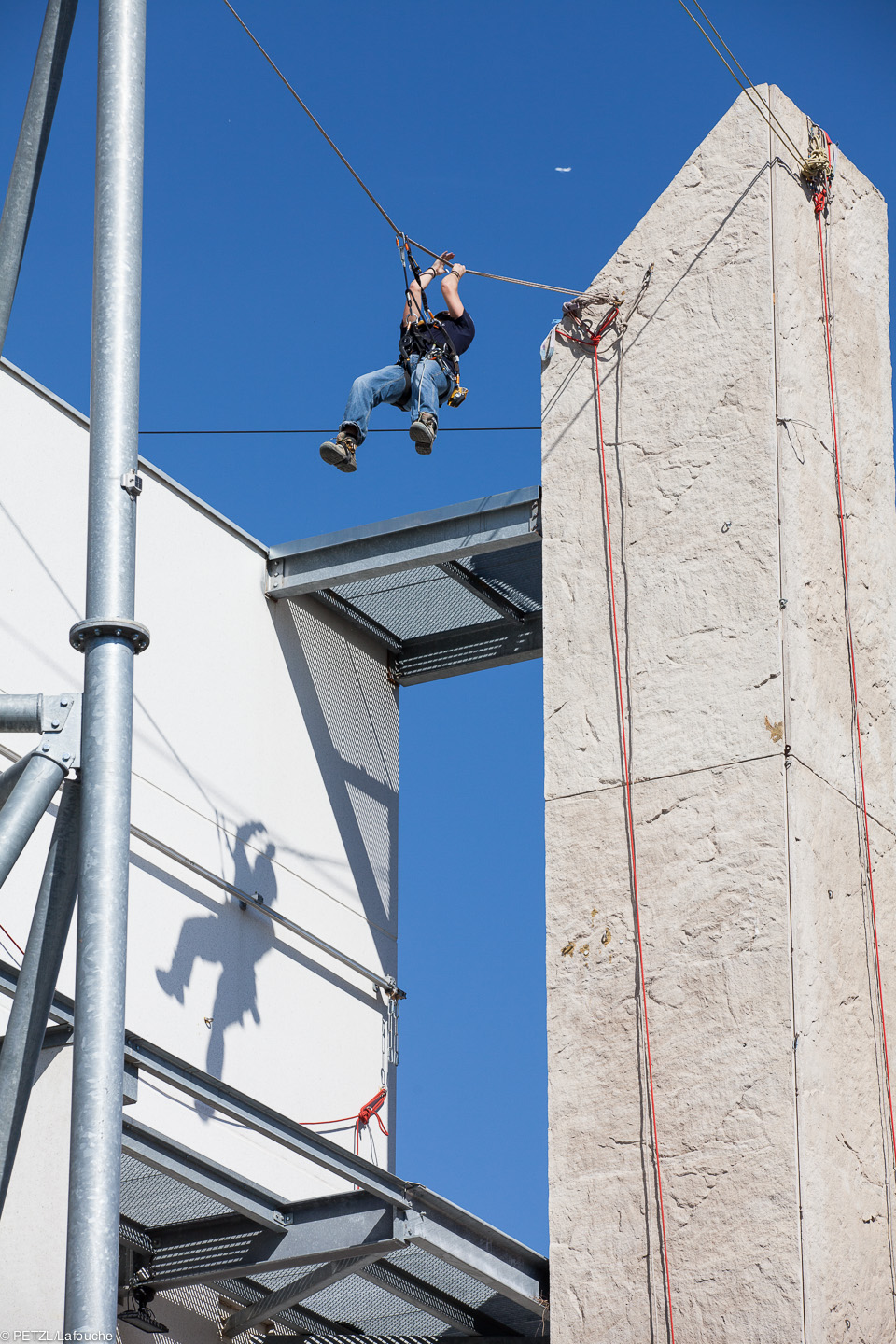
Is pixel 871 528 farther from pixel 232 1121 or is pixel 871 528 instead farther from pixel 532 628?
pixel 232 1121

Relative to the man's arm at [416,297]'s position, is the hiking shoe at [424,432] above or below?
below

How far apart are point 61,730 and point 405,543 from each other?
313 inches

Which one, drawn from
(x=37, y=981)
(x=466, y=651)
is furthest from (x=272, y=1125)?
(x=466, y=651)

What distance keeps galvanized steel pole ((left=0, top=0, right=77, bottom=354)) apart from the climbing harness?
5.94 m

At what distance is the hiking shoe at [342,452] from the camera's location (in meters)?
12.2

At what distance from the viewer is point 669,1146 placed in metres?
9.83

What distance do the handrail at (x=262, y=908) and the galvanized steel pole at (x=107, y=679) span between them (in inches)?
215

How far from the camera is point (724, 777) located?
10273 mm

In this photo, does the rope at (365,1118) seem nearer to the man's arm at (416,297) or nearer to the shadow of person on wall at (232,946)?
the shadow of person on wall at (232,946)

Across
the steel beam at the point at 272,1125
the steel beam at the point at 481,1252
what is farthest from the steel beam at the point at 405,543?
the steel beam at the point at 481,1252

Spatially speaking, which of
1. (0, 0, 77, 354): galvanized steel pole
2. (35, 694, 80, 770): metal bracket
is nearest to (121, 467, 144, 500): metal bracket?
(35, 694, 80, 770): metal bracket

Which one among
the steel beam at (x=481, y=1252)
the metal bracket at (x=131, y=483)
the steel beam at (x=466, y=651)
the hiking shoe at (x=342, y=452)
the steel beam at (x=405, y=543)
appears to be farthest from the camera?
the steel beam at (x=466, y=651)

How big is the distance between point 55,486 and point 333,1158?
5288 millimetres

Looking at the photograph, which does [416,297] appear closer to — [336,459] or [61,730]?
[336,459]
